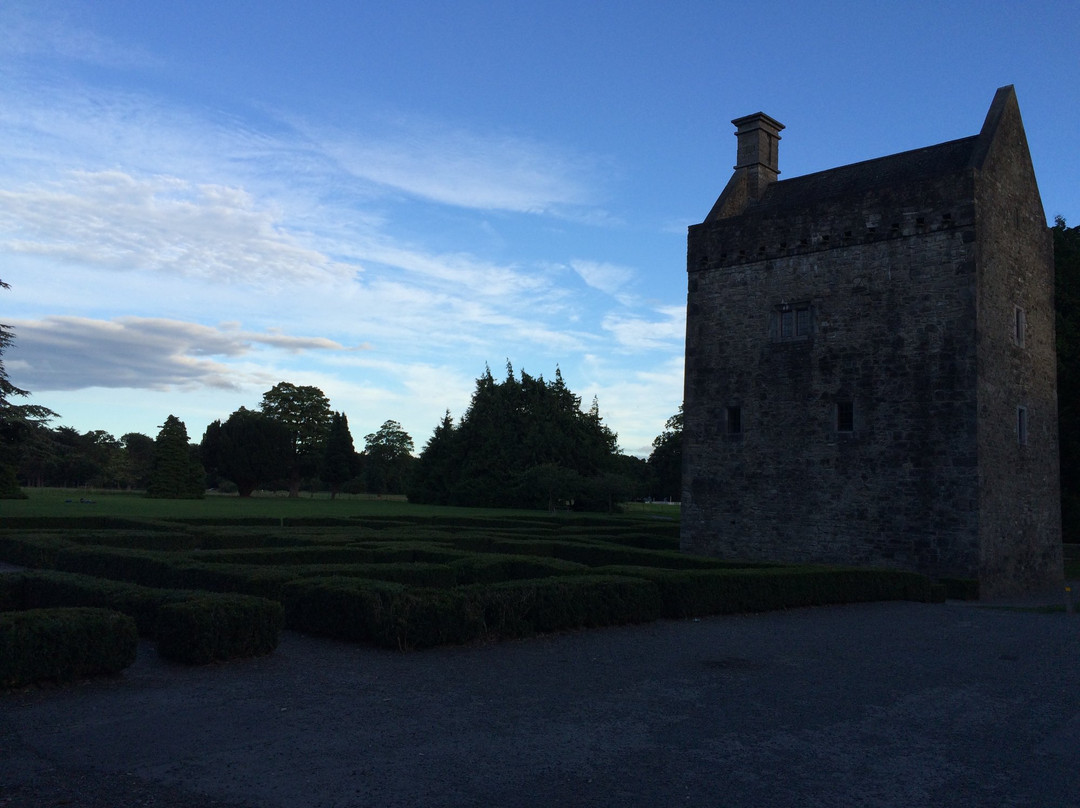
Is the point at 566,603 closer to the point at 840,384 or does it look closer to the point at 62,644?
the point at 62,644

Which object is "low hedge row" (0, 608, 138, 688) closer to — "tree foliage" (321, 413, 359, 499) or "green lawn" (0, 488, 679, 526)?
"green lawn" (0, 488, 679, 526)

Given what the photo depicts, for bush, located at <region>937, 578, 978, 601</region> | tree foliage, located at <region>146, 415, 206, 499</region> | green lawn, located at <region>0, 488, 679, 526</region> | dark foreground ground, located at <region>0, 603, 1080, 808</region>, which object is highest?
tree foliage, located at <region>146, 415, 206, 499</region>

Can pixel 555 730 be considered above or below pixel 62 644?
below

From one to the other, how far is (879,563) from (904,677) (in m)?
13.3

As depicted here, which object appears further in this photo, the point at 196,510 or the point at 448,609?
the point at 196,510

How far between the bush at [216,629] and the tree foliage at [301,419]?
259 ft

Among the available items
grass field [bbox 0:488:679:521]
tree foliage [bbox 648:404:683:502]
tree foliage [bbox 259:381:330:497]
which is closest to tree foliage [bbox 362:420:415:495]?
tree foliage [bbox 259:381:330:497]

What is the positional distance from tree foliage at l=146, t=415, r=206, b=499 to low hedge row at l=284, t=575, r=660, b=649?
66.3 meters

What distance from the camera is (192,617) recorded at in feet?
30.3

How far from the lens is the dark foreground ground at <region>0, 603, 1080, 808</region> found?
5.77m

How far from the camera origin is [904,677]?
32.5 feet

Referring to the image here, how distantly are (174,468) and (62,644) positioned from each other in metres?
70.2

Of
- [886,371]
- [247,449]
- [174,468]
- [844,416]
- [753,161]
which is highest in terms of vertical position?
[753,161]

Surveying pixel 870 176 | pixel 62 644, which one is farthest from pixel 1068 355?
pixel 62 644
